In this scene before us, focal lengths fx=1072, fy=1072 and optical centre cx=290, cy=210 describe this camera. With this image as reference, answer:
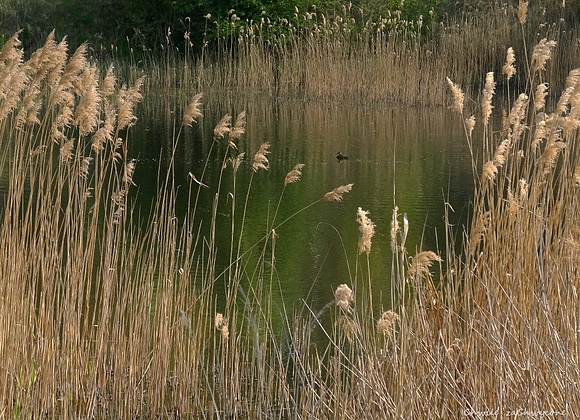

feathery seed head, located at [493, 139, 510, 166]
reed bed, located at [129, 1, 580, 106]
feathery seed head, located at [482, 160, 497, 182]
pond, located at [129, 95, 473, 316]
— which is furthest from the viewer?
reed bed, located at [129, 1, 580, 106]

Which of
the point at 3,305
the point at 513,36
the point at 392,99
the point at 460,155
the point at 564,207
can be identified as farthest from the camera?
the point at 513,36

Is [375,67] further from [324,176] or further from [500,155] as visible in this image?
[500,155]

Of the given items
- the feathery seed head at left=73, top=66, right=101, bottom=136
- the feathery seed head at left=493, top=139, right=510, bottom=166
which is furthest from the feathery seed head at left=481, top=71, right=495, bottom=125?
the feathery seed head at left=73, top=66, right=101, bottom=136

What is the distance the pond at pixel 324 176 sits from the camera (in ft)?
23.2

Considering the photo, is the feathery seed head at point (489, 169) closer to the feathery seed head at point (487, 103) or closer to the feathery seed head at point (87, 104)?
the feathery seed head at point (487, 103)

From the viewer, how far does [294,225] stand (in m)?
8.10

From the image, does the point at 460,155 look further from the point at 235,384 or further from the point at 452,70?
the point at 235,384

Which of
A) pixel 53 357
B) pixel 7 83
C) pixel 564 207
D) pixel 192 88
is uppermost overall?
pixel 7 83

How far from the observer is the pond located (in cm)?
708

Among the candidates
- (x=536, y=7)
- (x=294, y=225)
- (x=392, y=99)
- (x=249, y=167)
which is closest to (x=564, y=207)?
(x=294, y=225)

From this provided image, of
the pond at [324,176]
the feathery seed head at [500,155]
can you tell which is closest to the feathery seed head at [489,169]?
the feathery seed head at [500,155]

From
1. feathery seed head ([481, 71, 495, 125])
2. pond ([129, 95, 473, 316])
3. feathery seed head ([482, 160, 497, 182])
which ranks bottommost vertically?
pond ([129, 95, 473, 316])

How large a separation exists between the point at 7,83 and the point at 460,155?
823 cm

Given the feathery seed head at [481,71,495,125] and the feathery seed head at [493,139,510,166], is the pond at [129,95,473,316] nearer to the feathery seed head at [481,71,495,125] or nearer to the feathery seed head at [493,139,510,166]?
the feathery seed head at [493,139,510,166]
